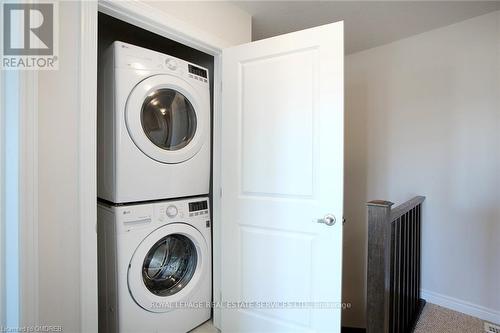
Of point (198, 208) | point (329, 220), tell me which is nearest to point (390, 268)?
point (329, 220)

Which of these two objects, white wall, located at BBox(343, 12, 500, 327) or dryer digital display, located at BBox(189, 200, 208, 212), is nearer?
dryer digital display, located at BBox(189, 200, 208, 212)

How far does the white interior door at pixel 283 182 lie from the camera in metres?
1.37

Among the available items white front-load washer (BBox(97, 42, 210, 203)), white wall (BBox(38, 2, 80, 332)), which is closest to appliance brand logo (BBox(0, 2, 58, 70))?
white wall (BBox(38, 2, 80, 332))

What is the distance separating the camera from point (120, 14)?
50.1 inches

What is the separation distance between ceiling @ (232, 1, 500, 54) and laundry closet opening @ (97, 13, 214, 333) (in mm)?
744

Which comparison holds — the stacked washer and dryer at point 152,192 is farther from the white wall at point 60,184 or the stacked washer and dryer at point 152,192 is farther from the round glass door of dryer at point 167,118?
the white wall at point 60,184

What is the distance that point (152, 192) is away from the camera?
150 centimetres

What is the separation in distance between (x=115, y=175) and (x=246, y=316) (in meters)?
1.17

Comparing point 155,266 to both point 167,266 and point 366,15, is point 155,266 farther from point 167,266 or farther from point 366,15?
point 366,15

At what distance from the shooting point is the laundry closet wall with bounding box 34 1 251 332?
107 cm

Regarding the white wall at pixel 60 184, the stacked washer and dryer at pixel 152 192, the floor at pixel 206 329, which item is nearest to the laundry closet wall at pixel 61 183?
the white wall at pixel 60 184

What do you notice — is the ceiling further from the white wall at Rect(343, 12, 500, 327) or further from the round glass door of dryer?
the round glass door of dryer

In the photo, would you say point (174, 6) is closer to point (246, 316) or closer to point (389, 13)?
point (389, 13)

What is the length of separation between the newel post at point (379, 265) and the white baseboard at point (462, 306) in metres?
1.16
